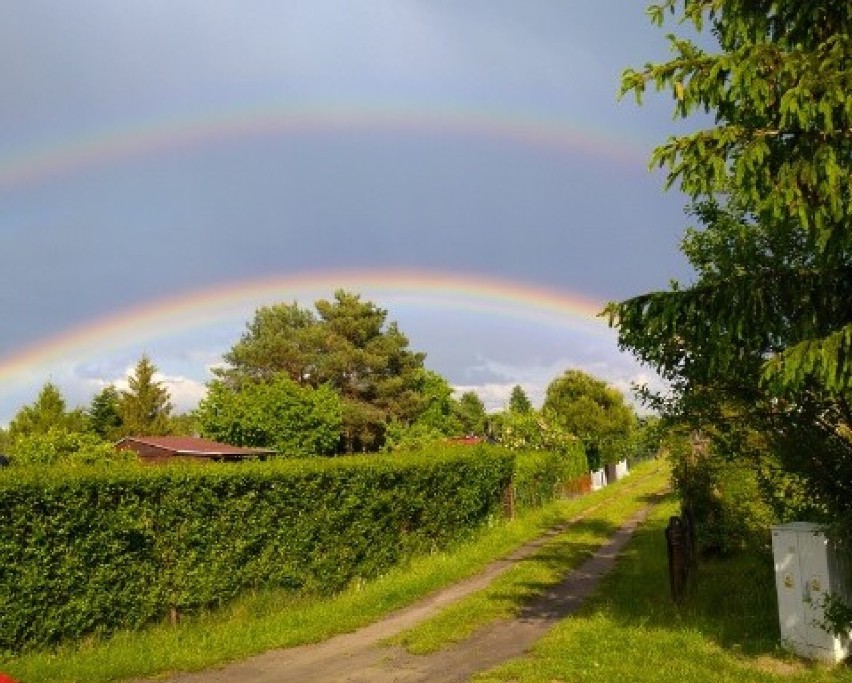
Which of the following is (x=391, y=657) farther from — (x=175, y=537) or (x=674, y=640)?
(x=175, y=537)

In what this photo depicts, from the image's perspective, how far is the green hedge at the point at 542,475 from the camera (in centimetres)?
2909

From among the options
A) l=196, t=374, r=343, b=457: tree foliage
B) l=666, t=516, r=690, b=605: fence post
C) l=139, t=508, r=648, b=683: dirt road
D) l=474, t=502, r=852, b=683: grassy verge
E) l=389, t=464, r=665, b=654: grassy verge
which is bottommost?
l=139, t=508, r=648, b=683: dirt road

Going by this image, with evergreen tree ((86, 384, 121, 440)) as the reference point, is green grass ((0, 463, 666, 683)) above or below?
below

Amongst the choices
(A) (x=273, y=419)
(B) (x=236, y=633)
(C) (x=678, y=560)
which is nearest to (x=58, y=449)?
(A) (x=273, y=419)

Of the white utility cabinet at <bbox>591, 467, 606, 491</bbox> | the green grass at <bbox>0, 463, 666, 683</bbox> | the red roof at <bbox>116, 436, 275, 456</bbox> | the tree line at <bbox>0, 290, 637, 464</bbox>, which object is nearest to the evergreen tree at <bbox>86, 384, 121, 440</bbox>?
the tree line at <bbox>0, 290, 637, 464</bbox>

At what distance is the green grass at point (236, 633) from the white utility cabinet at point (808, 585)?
246 inches

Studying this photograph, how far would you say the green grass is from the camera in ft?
30.7

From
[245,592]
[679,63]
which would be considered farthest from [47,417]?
[679,63]

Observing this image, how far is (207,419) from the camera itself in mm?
57031

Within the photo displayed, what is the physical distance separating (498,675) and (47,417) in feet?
176

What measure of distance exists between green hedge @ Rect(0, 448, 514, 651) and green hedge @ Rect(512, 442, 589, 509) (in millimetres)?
13130

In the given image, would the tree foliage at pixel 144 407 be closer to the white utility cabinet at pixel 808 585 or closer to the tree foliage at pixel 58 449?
the tree foliage at pixel 58 449

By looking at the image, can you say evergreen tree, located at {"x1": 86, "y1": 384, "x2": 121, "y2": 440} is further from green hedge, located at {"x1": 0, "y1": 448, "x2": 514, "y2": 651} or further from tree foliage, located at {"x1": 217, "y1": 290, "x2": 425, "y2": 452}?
green hedge, located at {"x1": 0, "y1": 448, "x2": 514, "y2": 651}

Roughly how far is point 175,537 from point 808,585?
8752mm
